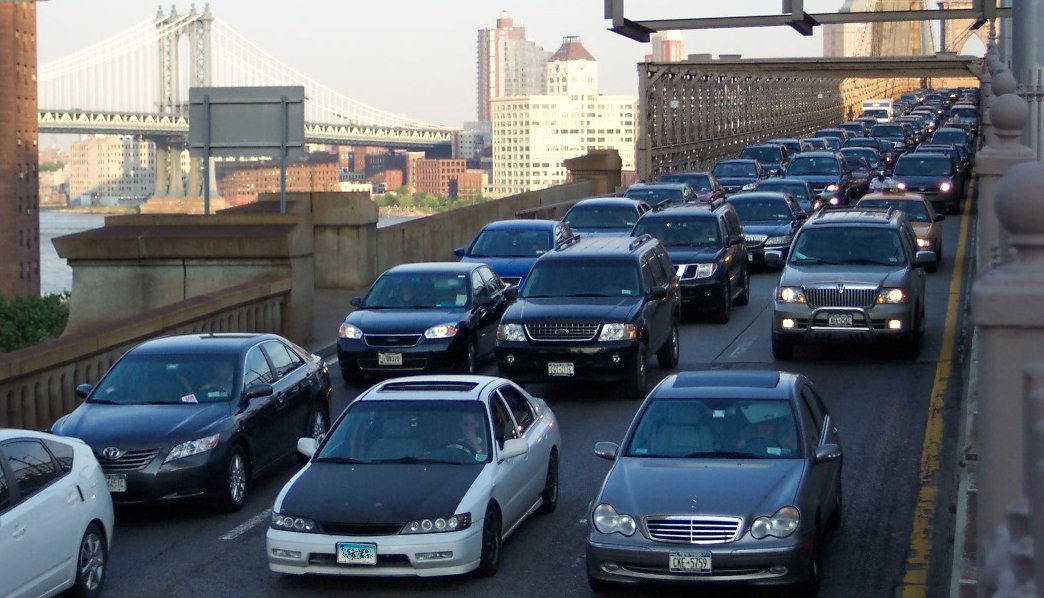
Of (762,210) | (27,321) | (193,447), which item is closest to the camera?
(193,447)

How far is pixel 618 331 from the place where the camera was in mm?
16781

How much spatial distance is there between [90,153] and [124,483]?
10384 cm

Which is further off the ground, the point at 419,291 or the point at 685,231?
the point at 685,231

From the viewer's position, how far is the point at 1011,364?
3.67m

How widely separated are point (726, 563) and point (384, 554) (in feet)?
7.28

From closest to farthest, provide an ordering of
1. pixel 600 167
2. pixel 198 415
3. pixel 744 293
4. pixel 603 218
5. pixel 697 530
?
pixel 697 530 < pixel 198 415 < pixel 744 293 < pixel 603 218 < pixel 600 167

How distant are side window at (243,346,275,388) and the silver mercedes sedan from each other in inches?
166

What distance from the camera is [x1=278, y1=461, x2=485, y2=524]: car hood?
387 inches

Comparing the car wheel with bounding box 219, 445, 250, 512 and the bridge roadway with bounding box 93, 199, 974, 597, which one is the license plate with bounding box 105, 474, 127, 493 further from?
the car wheel with bounding box 219, 445, 250, 512

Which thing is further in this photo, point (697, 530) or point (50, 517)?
point (50, 517)

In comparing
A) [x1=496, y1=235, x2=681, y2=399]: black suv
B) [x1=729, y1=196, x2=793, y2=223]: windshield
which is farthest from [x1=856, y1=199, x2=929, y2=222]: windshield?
[x1=496, y1=235, x2=681, y2=399]: black suv

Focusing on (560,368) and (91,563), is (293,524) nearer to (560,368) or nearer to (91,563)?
(91,563)

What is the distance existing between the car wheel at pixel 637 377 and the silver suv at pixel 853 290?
2.45 meters

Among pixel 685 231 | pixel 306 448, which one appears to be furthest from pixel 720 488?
pixel 685 231
